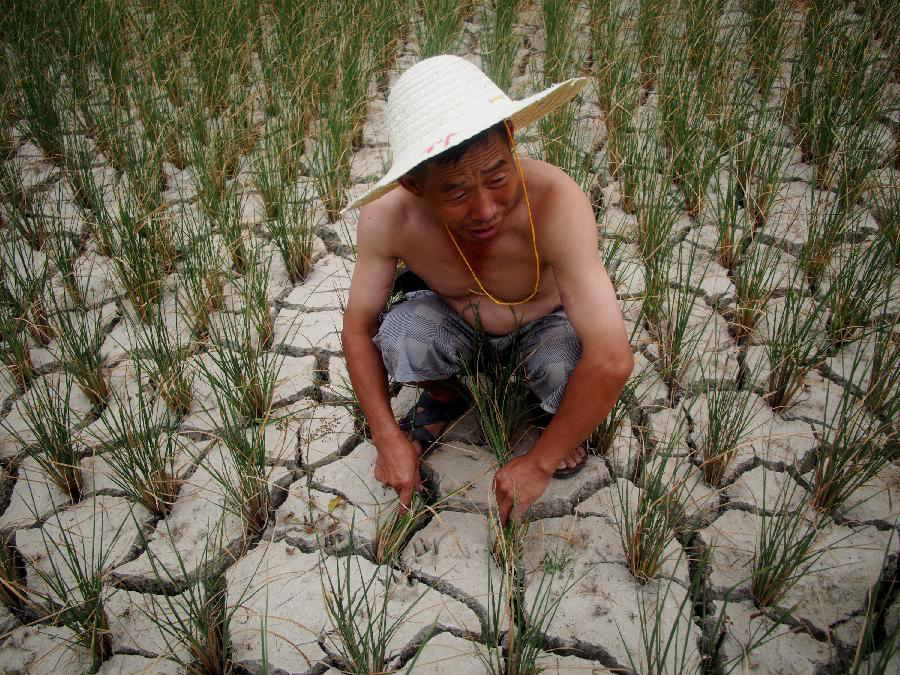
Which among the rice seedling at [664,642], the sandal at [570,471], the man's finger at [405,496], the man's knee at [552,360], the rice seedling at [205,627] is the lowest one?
the rice seedling at [664,642]

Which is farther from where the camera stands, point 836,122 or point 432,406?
point 836,122

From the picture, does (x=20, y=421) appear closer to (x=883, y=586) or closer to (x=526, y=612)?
(x=526, y=612)

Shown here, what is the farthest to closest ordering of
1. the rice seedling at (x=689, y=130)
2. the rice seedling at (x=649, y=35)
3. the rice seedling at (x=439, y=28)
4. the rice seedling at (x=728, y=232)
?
the rice seedling at (x=649, y=35)
the rice seedling at (x=439, y=28)
the rice seedling at (x=689, y=130)
the rice seedling at (x=728, y=232)

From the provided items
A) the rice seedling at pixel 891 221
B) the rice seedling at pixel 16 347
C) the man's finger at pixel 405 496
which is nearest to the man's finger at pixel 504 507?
the man's finger at pixel 405 496

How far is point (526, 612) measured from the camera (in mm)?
1730

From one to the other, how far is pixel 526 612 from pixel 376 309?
0.94 m

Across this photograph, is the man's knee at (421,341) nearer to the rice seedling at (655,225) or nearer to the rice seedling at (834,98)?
the rice seedling at (655,225)

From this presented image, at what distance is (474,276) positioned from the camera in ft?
6.49

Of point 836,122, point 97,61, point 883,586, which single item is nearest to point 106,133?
point 97,61

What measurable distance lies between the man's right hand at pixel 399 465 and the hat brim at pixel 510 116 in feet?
2.28

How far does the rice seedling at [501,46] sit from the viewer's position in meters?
3.56

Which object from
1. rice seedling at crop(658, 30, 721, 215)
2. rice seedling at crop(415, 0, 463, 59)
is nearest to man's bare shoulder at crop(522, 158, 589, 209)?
rice seedling at crop(658, 30, 721, 215)

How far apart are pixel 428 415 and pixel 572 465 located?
0.50 meters

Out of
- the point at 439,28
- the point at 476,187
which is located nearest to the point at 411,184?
the point at 476,187
